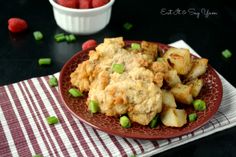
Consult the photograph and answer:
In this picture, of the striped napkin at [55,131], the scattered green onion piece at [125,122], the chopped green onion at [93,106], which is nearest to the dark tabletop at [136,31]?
the striped napkin at [55,131]

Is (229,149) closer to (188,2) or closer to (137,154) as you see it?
(137,154)

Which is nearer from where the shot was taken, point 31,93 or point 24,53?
point 31,93

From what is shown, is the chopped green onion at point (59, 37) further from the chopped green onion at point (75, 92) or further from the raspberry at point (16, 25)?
the chopped green onion at point (75, 92)

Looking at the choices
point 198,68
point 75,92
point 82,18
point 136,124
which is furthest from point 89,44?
point 136,124

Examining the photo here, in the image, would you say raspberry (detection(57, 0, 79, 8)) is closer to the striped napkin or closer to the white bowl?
the white bowl

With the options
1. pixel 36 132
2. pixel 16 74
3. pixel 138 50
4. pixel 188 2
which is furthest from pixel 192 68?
pixel 188 2

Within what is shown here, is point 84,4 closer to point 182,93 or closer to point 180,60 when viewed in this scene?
point 180,60
